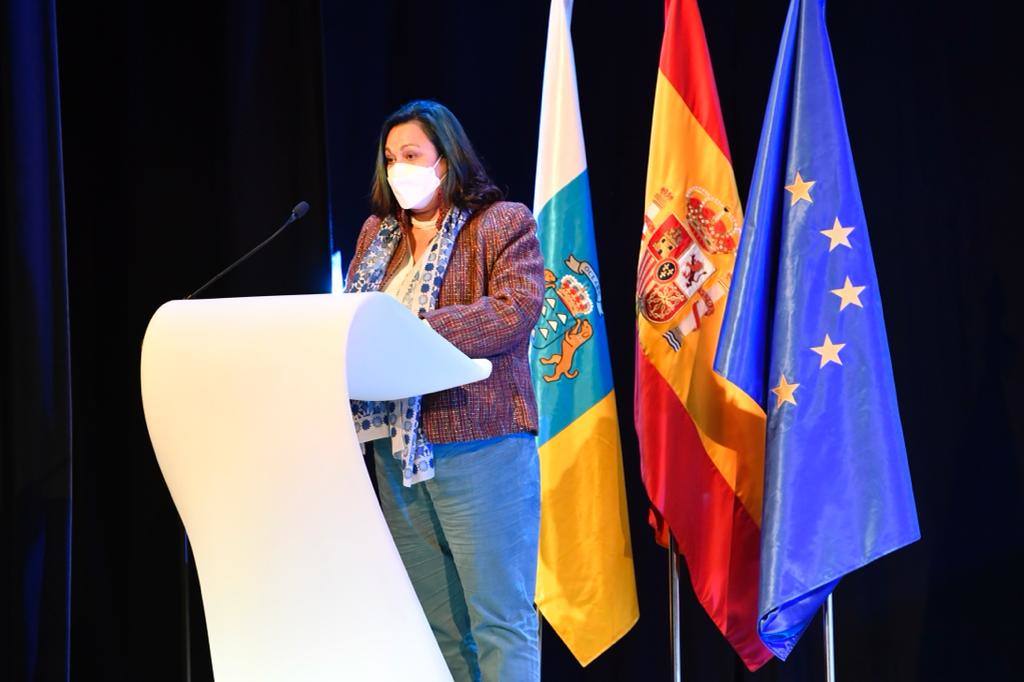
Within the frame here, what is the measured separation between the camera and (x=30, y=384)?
2.48 m

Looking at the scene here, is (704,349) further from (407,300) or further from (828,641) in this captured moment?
(407,300)

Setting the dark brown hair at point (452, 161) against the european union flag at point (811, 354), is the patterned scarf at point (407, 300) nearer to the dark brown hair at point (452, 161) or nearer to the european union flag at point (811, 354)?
the dark brown hair at point (452, 161)

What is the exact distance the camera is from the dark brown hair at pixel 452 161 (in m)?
2.12

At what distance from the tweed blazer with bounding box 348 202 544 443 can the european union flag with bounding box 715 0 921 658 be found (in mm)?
532

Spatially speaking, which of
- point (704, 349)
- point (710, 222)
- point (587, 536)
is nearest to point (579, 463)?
point (587, 536)

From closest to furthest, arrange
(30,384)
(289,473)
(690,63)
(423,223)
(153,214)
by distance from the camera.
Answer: (289,473), (423,223), (30,384), (690,63), (153,214)

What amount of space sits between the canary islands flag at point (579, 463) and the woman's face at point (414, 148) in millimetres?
710

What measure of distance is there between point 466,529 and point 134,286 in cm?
146

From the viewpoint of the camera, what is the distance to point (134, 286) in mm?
2965

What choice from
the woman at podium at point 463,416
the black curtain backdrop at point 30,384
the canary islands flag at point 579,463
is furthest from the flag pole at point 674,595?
the black curtain backdrop at point 30,384

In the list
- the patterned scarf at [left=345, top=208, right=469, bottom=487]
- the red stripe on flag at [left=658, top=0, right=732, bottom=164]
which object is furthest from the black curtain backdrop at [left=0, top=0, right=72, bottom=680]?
the red stripe on flag at [left=658, top=0, right=732, bottom=164]

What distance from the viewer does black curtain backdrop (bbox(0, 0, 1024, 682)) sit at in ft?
8.24

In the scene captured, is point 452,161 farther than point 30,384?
No

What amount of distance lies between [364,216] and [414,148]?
3.78 ft
